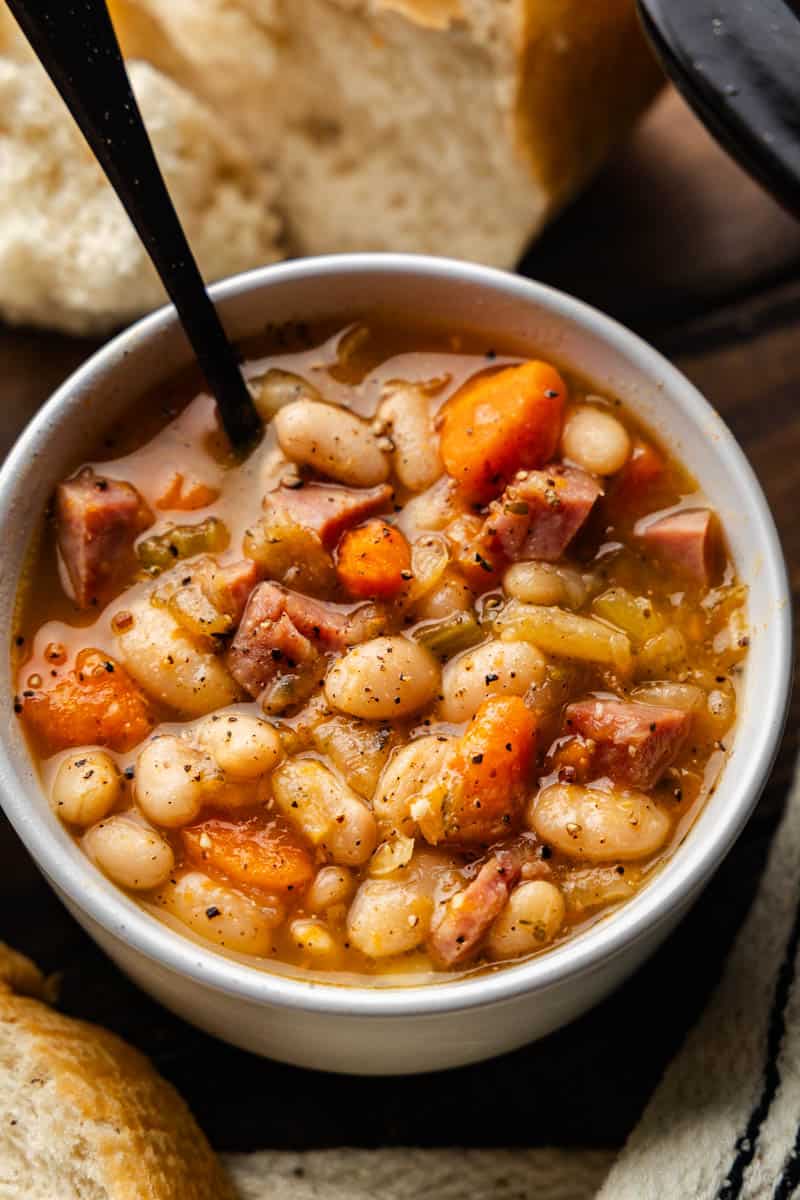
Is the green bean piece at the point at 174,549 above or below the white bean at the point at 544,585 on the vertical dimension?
above

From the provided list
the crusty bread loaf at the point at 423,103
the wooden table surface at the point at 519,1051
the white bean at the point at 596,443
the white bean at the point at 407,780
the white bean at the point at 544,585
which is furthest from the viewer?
the crusty bread loaf at the point at 423,103

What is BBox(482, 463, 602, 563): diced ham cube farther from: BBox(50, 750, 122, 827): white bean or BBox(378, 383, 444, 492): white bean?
BBox(50, 750, 122, 827): white bean

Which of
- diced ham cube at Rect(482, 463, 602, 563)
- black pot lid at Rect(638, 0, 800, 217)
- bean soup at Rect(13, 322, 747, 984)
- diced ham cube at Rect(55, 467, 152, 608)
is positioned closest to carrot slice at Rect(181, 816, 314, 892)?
bean soup at Rect(13, 322, 747, 984)

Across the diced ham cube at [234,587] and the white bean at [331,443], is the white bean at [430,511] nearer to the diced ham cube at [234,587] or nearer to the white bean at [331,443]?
the white bean at [331,443]

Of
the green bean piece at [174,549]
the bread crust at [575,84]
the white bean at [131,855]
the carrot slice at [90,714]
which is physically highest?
the bread crust at [575,84]

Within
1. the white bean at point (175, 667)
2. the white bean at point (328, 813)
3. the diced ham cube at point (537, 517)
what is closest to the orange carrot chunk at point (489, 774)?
the white bean at point (328, 813)

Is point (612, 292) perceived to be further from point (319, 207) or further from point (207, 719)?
point (207, 719)
